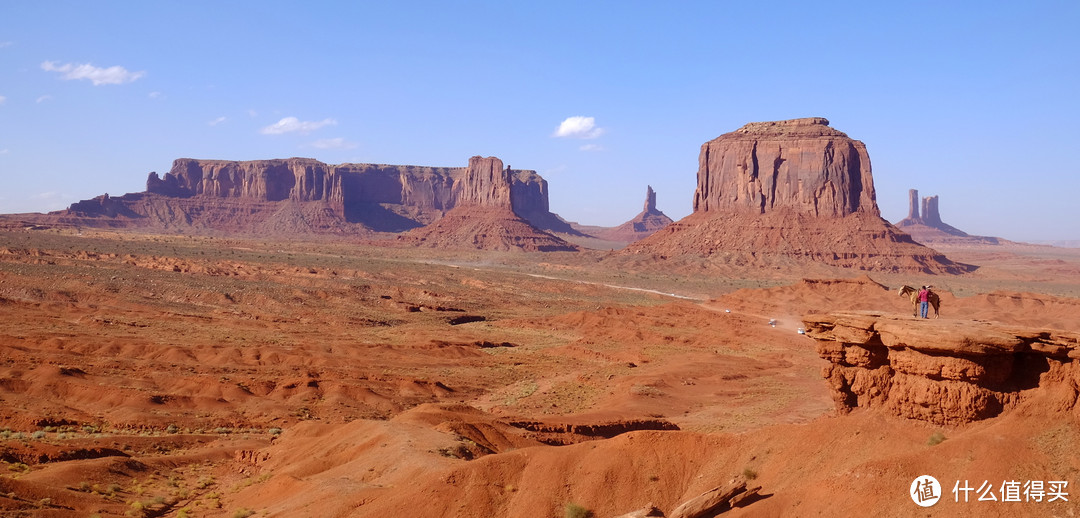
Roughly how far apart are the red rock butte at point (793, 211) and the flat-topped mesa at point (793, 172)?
0.45 ft

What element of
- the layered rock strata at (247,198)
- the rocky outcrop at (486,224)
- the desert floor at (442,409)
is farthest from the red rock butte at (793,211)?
the layered rock strata at (247,198)

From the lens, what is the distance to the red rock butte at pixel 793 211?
10750cm

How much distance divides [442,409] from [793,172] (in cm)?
10405

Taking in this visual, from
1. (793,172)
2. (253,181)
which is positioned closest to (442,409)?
(793,172)

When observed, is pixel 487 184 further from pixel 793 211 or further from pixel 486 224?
pixel 793 211

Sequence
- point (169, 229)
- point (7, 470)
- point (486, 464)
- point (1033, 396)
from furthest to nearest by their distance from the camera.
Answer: point (169, 229) < point (7, 470) < point (486, 464) < point (1033, 396)

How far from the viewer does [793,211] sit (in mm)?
118000

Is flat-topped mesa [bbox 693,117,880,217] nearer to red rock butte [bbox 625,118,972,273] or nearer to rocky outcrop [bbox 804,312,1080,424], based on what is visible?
red rock butte [bbox 625,118,972,273]

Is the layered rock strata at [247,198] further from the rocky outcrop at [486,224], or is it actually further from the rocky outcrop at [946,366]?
the rocky outcrop at [946,366]

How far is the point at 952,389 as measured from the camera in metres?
12.4

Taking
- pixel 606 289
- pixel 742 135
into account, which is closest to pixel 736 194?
pixel 742 135

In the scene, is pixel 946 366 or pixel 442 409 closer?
pixel 946 366

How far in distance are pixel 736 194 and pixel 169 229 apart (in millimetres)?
121088

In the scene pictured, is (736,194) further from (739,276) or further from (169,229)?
(169,229)
